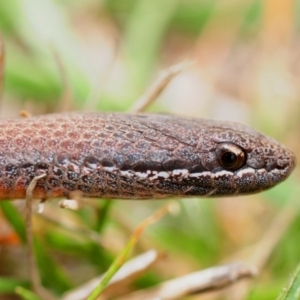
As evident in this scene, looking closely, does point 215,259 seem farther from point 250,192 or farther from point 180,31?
point 180,31

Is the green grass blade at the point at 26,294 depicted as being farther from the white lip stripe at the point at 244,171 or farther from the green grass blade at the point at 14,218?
the white lip stripe at the point at 244,171

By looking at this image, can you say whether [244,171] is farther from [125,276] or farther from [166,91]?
[166,91]

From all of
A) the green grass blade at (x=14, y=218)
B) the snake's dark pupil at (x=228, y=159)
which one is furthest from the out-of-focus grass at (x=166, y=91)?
the snake's dark pupil at (x=228, y=159)

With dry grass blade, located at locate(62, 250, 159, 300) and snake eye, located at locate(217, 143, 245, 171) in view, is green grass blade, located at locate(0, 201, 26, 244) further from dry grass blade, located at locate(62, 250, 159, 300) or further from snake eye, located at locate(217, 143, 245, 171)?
snake eye, located at locate(217, 143, 245, 171)

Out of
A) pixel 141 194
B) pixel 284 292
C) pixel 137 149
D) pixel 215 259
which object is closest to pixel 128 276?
pixel 141 194

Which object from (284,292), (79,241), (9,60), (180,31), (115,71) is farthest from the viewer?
(180,31)

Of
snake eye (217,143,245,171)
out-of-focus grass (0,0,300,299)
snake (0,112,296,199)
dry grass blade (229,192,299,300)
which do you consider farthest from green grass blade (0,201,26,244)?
dry grass blade (229,192,299,300)

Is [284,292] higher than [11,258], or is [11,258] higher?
[11,258]
